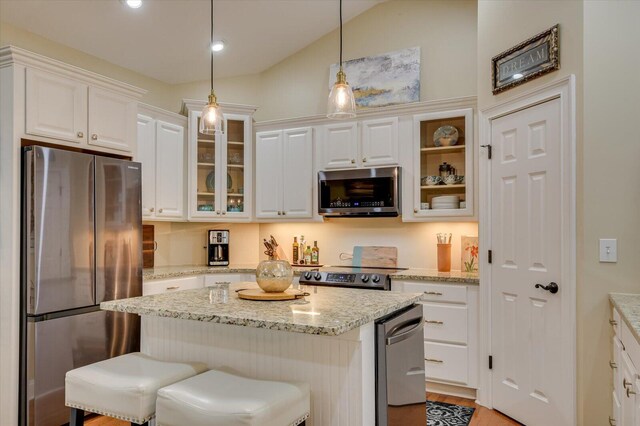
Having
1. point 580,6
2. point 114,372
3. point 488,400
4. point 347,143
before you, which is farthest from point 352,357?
point 347,143

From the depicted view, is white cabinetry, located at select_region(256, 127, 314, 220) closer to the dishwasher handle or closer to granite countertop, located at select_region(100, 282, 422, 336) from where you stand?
granite countertop, located at select_region(100, 282, 422, 336)

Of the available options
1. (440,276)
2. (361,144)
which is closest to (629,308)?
(440,276)

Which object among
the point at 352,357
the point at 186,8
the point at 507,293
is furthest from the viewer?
the point at 186,8

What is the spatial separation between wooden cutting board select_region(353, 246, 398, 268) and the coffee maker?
A: 1311 millimetres

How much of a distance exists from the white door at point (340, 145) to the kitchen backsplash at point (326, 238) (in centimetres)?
62

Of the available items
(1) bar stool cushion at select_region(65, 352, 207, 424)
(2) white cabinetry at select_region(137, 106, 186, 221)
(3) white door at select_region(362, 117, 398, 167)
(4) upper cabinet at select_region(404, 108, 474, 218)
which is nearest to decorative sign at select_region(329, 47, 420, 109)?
(3) white door at select_region(362, 117, 398, 167)

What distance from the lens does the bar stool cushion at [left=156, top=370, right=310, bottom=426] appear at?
1.49 m

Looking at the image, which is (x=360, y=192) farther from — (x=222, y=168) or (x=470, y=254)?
(x=222, y=168)

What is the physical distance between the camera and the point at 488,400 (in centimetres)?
323

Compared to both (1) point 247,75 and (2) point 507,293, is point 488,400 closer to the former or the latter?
(2) point 507,293

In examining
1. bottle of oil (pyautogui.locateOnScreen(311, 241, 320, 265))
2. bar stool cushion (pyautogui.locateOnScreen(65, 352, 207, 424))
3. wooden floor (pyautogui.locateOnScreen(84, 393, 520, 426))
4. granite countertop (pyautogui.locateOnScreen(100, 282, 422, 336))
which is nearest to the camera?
granite countertop (pyautogui.locateOnScreen(100, 282, 422, 336))

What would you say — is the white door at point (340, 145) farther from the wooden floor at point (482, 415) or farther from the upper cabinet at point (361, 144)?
the wooden floor at point (482, 415)

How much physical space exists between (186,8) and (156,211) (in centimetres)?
172

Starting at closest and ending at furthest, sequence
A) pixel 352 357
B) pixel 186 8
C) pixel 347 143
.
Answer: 1. pixel 352 357
2. pixel 186 8
3. pixel 347 143
